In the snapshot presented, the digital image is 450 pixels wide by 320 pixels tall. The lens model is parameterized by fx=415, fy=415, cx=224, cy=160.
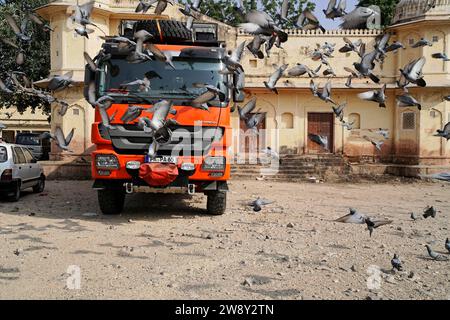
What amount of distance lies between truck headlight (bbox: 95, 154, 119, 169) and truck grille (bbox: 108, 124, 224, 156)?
169 millimetres

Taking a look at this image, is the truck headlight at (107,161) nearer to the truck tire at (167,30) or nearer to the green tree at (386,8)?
the truck tire at (167,30)

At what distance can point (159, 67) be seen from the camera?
7512 mm

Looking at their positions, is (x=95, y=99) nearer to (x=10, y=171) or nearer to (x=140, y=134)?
(x=140, y=134)

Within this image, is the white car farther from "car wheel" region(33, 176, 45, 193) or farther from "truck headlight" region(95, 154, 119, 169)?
"truck headlight" region(95, 154, 119, 169)

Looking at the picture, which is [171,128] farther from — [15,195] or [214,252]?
[15,195]

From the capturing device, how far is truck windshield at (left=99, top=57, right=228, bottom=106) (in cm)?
739

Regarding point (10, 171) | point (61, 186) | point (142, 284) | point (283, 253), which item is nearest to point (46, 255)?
point (142, 284)

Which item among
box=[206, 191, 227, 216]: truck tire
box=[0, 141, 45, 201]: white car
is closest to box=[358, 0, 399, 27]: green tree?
box=[206, 191, 227, 216]: truck tire

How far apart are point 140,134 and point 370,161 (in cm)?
1424

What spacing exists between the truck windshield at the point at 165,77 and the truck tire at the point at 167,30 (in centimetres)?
97

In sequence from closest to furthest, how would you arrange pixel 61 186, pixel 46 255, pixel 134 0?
1. pixel 46 255
2. pixel 61 186
3. pixel 134 0

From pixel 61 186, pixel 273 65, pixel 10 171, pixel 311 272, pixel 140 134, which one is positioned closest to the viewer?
pixel 311 272

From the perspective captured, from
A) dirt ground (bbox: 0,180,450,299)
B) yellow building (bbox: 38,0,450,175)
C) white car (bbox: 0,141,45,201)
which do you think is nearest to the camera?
dirt ground (bbox: 0,180,450,299)

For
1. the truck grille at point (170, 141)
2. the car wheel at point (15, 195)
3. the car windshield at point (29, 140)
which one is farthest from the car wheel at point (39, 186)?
the car windshield at point (29, 140)
